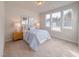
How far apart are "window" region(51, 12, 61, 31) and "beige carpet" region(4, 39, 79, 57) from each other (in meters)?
0.28

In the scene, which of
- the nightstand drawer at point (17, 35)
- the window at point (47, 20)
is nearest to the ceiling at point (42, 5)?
the window at point (47, 20)

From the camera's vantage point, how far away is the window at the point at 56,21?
2018mm

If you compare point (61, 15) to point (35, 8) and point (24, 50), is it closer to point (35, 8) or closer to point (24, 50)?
point (35, 8)

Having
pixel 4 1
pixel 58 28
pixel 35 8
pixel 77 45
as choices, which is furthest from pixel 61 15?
pixel 4 1

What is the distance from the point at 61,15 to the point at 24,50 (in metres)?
1.02

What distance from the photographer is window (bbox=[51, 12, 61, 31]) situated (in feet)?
6.62

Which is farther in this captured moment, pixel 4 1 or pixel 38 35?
pixel 38 35

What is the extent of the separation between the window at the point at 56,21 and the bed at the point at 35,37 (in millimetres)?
190

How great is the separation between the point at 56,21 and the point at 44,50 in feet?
2.09

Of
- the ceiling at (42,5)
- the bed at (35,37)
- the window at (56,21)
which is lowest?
the bed at (35,37)

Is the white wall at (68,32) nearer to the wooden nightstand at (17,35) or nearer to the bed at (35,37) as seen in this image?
the bed at (35,37)

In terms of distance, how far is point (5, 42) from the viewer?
195cm

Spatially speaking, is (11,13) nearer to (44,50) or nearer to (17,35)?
(17,35)

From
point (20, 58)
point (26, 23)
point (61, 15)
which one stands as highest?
point (61, 15)
